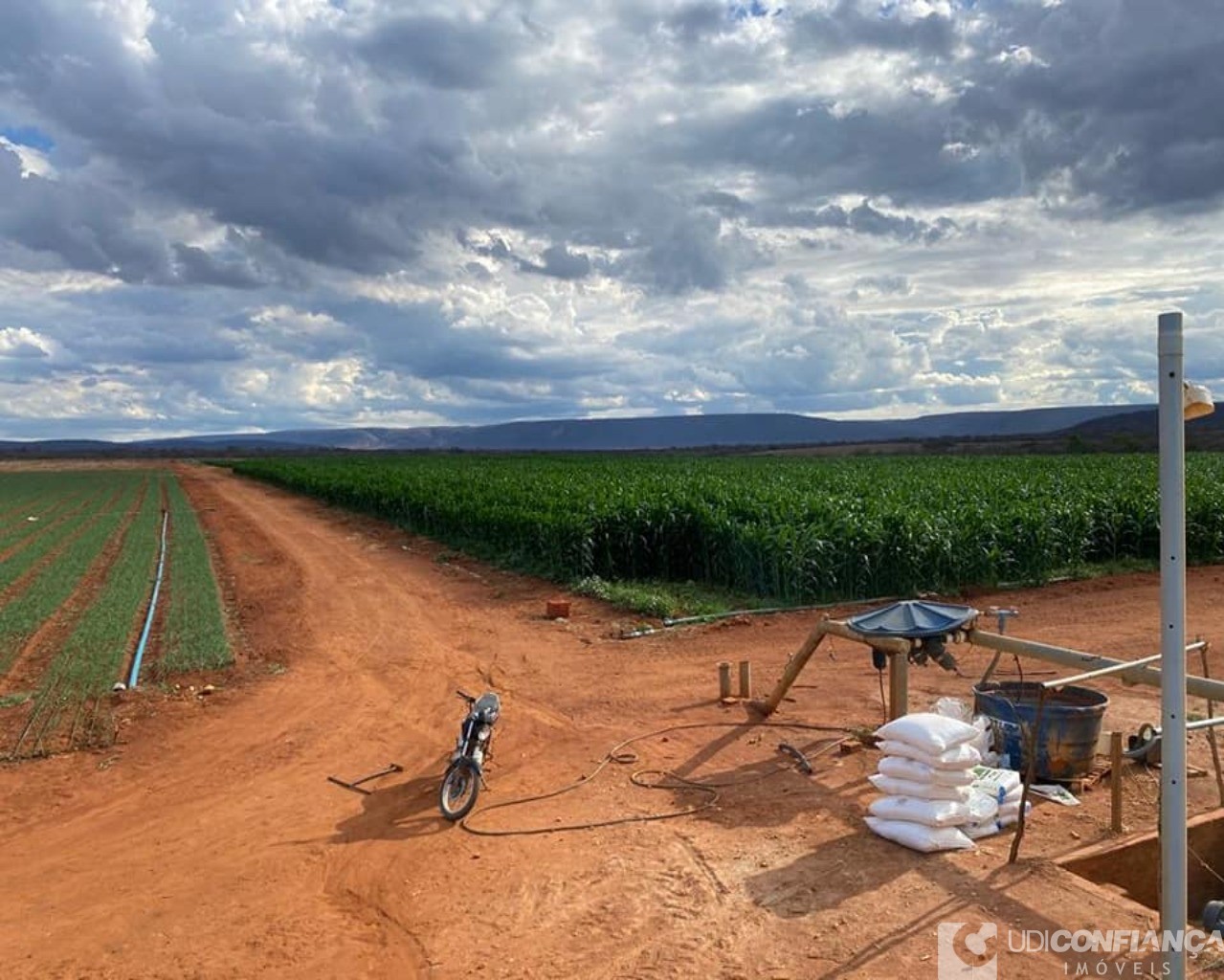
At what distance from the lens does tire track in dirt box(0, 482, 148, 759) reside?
834 cm

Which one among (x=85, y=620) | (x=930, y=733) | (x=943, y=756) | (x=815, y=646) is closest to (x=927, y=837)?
(x=943, y=756)

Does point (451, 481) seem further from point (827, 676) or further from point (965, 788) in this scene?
point (965, 788)

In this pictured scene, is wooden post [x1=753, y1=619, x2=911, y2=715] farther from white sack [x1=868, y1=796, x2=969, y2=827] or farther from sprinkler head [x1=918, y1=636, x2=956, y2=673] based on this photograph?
white sack [x1=868, y1=796, x2=969, y2=827]

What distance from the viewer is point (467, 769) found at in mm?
6582

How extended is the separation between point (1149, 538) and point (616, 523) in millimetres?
10162

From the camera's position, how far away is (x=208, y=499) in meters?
43.0

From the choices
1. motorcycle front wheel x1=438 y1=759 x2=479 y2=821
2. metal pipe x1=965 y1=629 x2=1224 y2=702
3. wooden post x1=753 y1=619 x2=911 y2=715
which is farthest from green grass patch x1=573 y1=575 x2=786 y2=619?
motorcycle front wheel x1=438 y1=759 x2=479 y2=821

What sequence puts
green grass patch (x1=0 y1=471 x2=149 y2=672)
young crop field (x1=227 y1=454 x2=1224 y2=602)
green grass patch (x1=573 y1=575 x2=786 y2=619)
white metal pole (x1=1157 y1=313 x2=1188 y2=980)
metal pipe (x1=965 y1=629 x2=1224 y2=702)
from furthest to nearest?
young crop field (x1=227 y1=454 x2=1224 y2=602) < green grass patch (x1=573 y1=575 x2=786 y2=619) < green grass patch (x1=0 y1=471 x2=149 y2=672) < metal pipe (x1=965 y1=629 x2=1224 y2=702) < white metal pole (x1=1157 y1=313 x2=1188 y2=980)

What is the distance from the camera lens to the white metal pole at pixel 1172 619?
3107mm

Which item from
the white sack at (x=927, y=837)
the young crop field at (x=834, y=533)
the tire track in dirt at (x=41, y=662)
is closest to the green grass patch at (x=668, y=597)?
the young crop field at (x=834, y=533)

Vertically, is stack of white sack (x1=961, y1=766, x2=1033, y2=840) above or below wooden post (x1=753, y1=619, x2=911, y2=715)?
below

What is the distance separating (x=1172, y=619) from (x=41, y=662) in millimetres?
11475

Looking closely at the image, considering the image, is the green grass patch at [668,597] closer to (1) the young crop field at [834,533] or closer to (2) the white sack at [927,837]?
(1) the young crop field at [834,533]

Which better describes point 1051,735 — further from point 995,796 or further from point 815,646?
point 815,646
